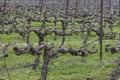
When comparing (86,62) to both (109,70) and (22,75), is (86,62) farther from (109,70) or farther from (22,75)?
(22,75)

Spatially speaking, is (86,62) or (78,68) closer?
(78,68)

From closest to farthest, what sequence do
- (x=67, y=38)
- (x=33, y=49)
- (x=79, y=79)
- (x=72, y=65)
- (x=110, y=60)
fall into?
(x=33, y=49) → (x=79, y=79) → (x=72, y=65) → (x=110, y=60) → (x=67, y=38)

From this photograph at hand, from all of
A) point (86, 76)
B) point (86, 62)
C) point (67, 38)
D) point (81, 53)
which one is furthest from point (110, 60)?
point (67, 38)

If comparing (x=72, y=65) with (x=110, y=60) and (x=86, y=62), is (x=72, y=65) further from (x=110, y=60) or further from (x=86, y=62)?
(x=110, y=60)

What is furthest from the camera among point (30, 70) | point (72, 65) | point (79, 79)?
point (72, 65)

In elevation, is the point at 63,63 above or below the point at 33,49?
below

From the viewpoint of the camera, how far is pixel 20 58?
2553cm

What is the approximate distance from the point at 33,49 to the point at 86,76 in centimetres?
386

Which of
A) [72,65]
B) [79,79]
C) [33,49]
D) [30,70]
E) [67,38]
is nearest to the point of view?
[33,49]

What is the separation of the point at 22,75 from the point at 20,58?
5.58 m

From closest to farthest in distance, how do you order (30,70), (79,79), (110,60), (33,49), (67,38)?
(33,49), (79,79), (30,70), (110,60), (67,38)

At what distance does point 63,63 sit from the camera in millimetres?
23906

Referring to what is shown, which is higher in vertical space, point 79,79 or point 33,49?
point 33,49

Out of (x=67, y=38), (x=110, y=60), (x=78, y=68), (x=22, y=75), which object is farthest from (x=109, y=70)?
(x=67, y=38)
